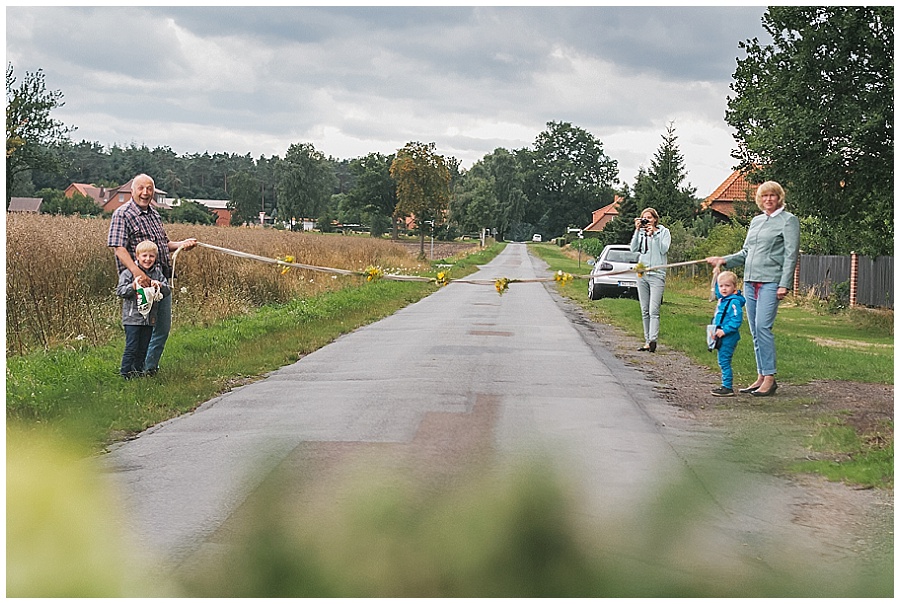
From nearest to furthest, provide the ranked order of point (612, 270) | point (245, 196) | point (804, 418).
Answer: point (804, 418), point (612, 270), point (245, 196)

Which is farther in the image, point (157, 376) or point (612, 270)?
point (612, 270)

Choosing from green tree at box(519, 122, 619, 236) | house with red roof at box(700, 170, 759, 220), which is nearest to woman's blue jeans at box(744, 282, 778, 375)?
house with red roof at box(700, 170, 759, 220)

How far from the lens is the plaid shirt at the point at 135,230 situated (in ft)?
29.1

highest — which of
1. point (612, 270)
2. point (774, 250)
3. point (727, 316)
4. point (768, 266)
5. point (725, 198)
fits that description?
point (725, 198)

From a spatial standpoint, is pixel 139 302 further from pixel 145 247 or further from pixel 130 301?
pixel 145 247

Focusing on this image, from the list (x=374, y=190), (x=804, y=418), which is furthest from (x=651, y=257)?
(x=374, y=190)

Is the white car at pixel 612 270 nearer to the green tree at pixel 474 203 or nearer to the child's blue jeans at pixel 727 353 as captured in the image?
the child's blue jeans at pixel 727 353

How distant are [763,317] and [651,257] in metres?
3.93

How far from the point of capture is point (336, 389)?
9.14 metres

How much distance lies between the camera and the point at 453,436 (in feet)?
21.9

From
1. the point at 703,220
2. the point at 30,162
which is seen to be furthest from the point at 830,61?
the point at 30,162

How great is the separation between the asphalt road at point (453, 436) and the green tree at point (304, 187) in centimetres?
4727

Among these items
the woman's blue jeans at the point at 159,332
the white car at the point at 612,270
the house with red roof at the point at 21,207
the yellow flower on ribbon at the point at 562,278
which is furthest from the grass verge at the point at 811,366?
the house with red roof at the point at 21,207

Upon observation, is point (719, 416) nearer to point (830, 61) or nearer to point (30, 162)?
point (830, 61)
